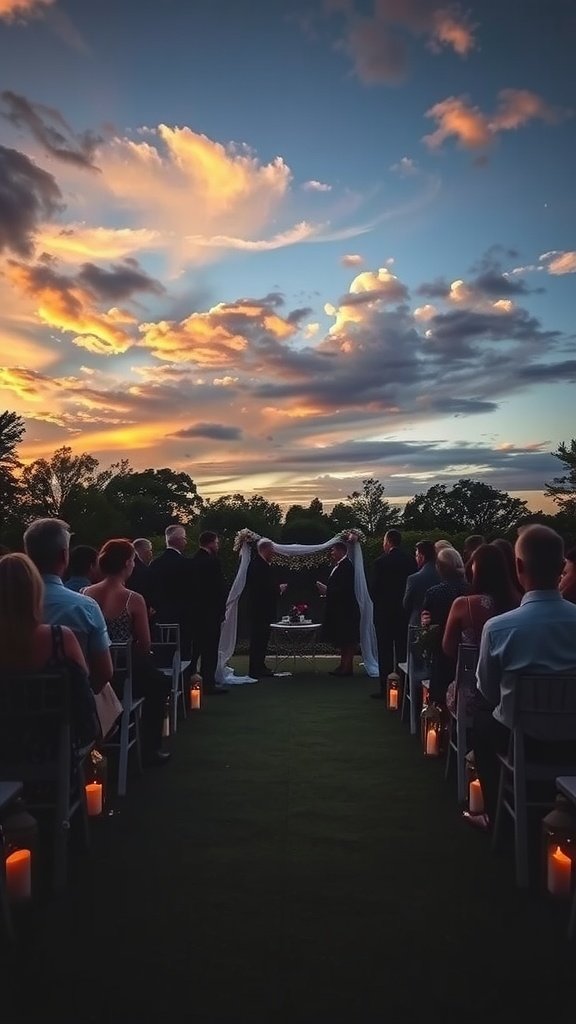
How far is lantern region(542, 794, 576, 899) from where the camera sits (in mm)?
3463

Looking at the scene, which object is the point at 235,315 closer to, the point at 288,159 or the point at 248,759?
the point at 288,159

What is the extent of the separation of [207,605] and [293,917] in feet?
21.5

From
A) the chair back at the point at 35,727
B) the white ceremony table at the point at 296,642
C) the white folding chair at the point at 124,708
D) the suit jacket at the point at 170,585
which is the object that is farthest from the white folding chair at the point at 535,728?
the white ceremony table at the point at 296,642

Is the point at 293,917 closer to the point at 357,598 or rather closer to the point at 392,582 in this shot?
the point at 392,582

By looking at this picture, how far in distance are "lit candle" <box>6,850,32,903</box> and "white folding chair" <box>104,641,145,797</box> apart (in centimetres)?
199

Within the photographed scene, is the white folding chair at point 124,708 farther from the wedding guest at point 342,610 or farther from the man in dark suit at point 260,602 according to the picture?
the wedding guest at point 342,610

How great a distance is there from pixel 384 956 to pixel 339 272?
12568mm

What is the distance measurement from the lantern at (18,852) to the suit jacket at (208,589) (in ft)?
20.1

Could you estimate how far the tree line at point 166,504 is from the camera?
41.7m

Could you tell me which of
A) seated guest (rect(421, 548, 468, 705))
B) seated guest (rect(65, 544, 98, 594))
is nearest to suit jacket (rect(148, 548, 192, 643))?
seated guest (rect(65, 544, 98, 594))

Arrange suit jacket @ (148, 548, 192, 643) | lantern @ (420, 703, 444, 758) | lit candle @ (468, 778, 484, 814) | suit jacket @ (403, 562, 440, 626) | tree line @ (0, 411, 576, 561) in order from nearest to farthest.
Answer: lit candle @ (468, 778, 484, 814) < lantern @ (420, 703, 444, 758) < suit jacket @ (403, 562, 440, 626) < suit jacket @ (148, 548, 192, 643) < tree line @ (0, 411, 576, 561)

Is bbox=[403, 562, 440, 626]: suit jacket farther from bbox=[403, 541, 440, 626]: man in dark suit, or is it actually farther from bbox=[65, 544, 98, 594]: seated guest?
bbox=[65, 544, 98, 594]: seated guest

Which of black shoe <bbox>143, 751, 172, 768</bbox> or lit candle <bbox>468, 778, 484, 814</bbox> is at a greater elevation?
lit candle <bbox>468, 778, 484, 814</bbox>

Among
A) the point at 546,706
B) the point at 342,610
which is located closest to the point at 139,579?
the point at 342,610
